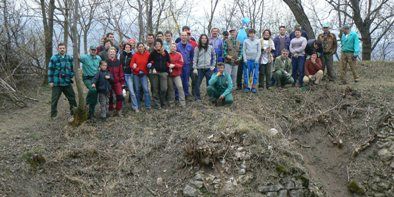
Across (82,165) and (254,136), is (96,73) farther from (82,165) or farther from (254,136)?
(254,136)

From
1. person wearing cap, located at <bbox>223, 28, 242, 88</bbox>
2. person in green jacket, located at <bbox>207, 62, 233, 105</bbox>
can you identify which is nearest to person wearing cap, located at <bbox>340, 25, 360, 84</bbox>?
person wearing cap, located at <bbox>223, 28, 242, 88</bbox>

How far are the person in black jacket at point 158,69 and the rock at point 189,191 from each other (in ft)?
9.75

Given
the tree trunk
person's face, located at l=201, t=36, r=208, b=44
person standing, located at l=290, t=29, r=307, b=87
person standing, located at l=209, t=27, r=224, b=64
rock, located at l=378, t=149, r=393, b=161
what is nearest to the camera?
rock, located at l=378, t=149, r=393, b=161

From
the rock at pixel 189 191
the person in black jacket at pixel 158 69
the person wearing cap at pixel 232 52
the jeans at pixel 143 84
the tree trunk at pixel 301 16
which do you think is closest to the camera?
the rock at pixel 189 191

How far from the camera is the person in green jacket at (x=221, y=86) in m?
9.36

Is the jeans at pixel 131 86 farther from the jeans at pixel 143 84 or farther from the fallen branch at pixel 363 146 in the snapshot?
the fallen branch at pixel 363 146

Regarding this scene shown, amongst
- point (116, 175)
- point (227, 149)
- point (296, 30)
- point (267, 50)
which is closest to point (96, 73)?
point (116, 175)

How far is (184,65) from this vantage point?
9727 mm

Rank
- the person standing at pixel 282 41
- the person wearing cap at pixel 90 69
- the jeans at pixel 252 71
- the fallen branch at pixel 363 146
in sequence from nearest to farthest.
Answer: the fallen branch at pixel 363 146 < the person wearing cap at pixel 90 69 < the jeans at pixel 252 71 < the person standing at pixel 282 41

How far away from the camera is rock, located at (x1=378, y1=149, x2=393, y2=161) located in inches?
329

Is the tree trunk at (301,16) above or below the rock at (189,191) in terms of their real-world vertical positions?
above

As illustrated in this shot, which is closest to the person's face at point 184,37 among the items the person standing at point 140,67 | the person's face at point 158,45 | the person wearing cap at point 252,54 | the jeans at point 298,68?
the person's face at point 158,45

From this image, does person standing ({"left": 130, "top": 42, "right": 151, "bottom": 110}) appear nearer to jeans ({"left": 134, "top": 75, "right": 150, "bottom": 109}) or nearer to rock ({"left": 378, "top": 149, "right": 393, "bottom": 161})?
jeans ({"left": 134, "top": 75, "right": 150, "bottom": 109})

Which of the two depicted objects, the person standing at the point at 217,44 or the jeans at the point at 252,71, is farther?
the jeans at the point at 252,71
